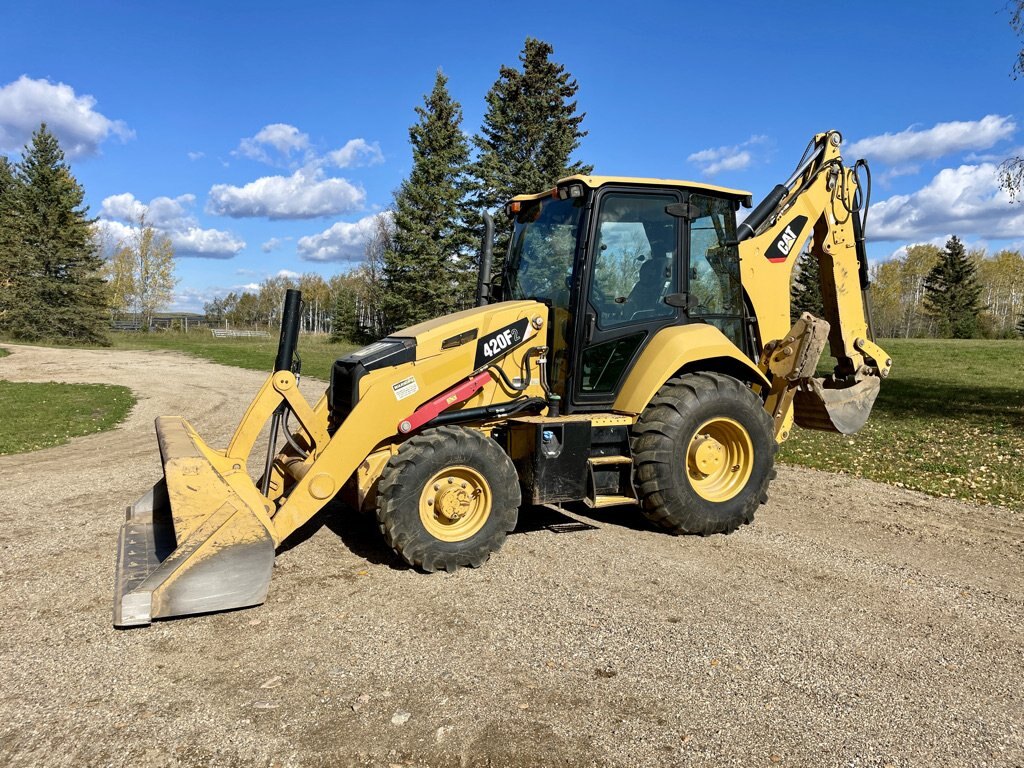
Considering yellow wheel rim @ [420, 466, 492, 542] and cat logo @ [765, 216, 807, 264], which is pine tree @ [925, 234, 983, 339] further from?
yellow wheel rim @ [420, 466, 492, 542]

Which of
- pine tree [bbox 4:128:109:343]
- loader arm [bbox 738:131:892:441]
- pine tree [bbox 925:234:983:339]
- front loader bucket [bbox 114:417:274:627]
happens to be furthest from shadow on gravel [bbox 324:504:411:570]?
pine tree [bbox 925:234:983:339]

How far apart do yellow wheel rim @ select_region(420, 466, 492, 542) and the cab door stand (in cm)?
125

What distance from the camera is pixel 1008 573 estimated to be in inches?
211

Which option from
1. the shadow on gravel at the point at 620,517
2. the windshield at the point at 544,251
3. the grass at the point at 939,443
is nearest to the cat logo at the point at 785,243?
the windshield at the point at 544,251

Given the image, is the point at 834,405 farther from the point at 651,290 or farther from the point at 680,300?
the point at 651,290

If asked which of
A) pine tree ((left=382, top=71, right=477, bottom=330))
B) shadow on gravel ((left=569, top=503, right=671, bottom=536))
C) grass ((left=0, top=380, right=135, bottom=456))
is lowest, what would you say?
grass ((left=0, top=380, right=135, bottom=456))

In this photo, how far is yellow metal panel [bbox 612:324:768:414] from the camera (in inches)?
233

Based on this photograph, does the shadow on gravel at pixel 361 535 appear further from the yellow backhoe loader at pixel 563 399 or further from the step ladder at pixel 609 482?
the step ladder at pixel 609 482

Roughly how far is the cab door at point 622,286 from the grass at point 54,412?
9.39m

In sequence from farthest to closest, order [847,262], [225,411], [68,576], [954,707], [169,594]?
[225,411] → [847,262] → [68,576] → [169,594] → [954,707]

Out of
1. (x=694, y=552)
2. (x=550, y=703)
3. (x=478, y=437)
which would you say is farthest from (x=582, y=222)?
(x=550, y=703)

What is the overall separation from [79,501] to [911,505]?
28.7ft

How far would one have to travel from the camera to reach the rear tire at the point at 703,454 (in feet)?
19.1

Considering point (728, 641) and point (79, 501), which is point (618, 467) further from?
point (79, 501)
